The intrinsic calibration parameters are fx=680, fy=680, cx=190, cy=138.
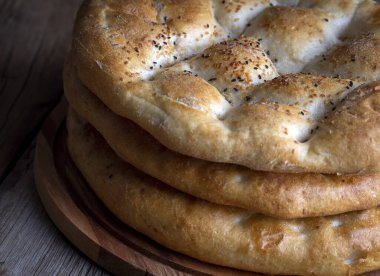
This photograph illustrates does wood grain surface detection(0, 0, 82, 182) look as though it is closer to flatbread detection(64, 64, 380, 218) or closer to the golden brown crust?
flatbread detection(64, 64, 380, 218)

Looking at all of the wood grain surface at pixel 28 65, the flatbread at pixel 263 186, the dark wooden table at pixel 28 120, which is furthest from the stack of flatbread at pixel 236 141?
the wood grain surface at pixel 28 65

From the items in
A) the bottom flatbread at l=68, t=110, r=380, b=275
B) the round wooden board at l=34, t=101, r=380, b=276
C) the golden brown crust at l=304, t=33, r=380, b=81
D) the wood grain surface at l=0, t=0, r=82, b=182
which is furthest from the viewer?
the wood grain surface at l=0, t=0, r=82, b=182

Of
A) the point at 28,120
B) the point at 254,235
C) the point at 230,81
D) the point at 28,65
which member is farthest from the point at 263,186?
the point at 28,65

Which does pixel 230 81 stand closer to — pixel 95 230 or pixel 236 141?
pixel 236 141

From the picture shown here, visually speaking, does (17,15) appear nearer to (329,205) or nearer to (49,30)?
(49,30)

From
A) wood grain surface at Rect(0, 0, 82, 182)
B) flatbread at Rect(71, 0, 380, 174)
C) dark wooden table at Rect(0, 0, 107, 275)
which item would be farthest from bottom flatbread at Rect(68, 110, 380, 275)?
wood grain surface at Rect(0, 0, 82, 182)

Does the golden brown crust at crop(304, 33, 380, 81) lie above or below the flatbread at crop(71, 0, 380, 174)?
above
